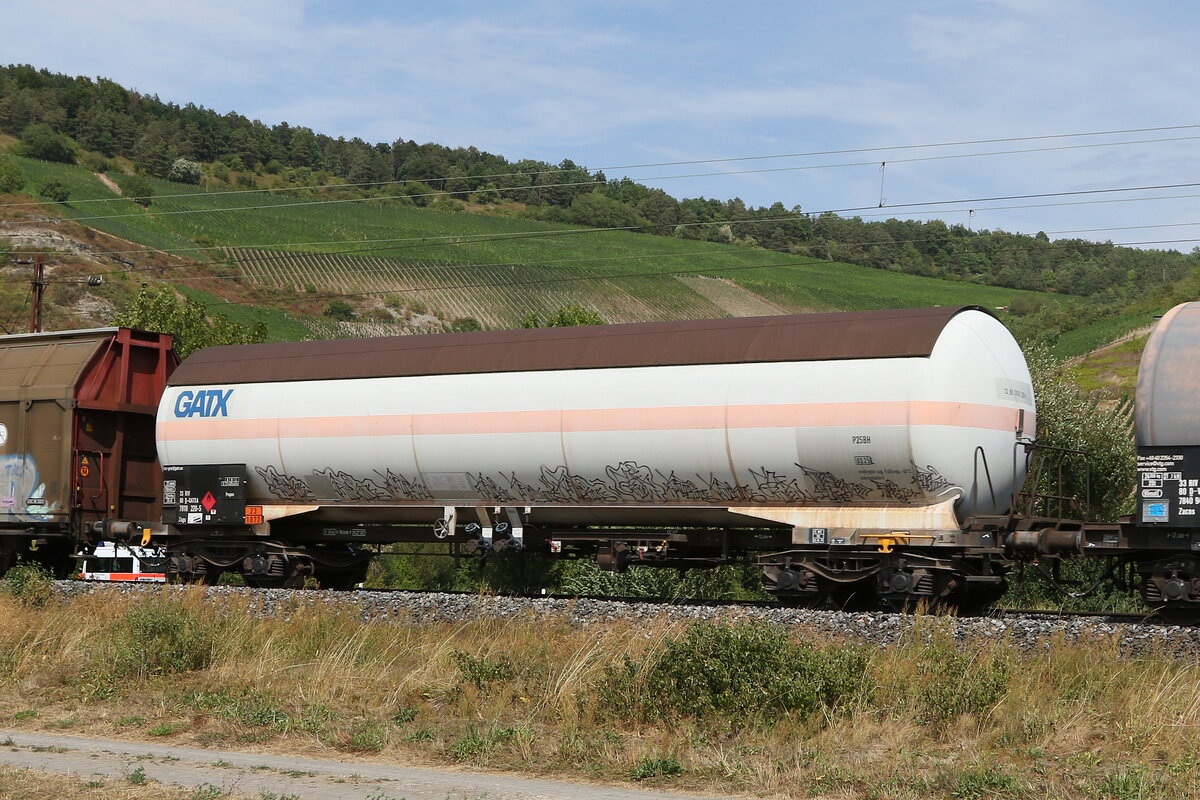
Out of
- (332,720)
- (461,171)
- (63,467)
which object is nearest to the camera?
(332,720)

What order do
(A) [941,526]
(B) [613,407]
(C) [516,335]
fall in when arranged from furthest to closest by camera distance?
(C) [516,335] < (B) [613,407] < (A) [941,526]

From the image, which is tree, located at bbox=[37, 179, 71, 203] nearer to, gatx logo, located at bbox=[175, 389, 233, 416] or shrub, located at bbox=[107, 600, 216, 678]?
gatx logo, located at bbox=[175, 389, 233, 416]

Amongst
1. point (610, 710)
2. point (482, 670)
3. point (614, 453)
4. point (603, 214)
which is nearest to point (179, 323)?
point (614, 453)

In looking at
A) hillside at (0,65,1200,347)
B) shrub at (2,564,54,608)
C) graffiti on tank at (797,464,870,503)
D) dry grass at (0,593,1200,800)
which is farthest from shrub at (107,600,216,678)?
hillside at (0,65,1200,347)

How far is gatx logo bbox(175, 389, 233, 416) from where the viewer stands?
751 inches

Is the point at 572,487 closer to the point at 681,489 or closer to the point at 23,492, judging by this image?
the point at 681,489

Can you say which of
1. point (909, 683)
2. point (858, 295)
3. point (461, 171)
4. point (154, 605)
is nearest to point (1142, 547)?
point (909, 683)

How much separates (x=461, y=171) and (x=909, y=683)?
144 m

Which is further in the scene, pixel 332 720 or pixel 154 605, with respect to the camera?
pixel 154 605

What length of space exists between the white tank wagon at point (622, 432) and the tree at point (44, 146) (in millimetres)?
112215

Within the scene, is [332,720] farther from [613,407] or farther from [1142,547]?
[1142,547]

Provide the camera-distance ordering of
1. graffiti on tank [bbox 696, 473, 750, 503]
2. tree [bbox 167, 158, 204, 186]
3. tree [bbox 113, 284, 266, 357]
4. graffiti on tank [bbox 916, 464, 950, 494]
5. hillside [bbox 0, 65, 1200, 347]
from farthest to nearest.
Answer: tree [bbox 167, 158, 204, 186] → hillside [bbox 0, 65, 1200, 347] → tree [bbox 113, 284, 266, 357] → graffiti on tank [bbox 696, 473, 750, 503] → graffiti on tank [bbox 916, 464, 950, 494]

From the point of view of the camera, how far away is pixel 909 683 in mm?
10688

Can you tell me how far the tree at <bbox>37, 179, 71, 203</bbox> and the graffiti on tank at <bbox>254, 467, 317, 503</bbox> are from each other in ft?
265
